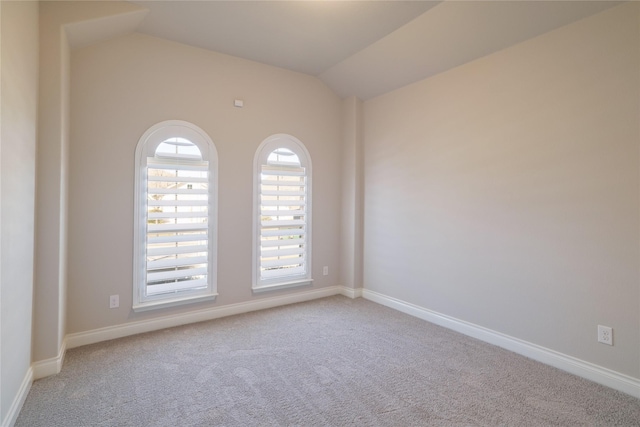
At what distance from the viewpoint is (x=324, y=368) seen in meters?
2.56

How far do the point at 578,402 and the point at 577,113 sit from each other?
6.80ft

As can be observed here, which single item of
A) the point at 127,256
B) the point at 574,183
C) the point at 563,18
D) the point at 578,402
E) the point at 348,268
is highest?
the point at 563,18

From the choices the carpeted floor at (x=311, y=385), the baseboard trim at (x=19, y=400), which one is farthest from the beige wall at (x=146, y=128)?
the baseboard trim at (x=19, y=400)

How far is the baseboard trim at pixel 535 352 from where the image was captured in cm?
228

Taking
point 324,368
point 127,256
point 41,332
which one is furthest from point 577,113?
point 41,332

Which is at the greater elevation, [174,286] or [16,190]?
[16,190]

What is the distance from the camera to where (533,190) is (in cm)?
276

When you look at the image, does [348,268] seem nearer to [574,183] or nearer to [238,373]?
[238,373]

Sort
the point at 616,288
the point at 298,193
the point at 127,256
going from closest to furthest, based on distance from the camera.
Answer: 1. the point at 616,288
2. the point at 127,256
3. the point at 298,193

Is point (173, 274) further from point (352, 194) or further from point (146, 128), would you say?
point (352, 194)

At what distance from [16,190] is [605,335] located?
4.05m

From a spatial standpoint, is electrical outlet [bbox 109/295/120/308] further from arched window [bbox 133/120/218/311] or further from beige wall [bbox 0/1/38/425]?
beige wall [bbox 0/1/38/425]

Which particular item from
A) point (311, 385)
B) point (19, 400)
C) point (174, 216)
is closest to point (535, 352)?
point (311, 385)

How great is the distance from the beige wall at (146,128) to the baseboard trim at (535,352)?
1525 mm
